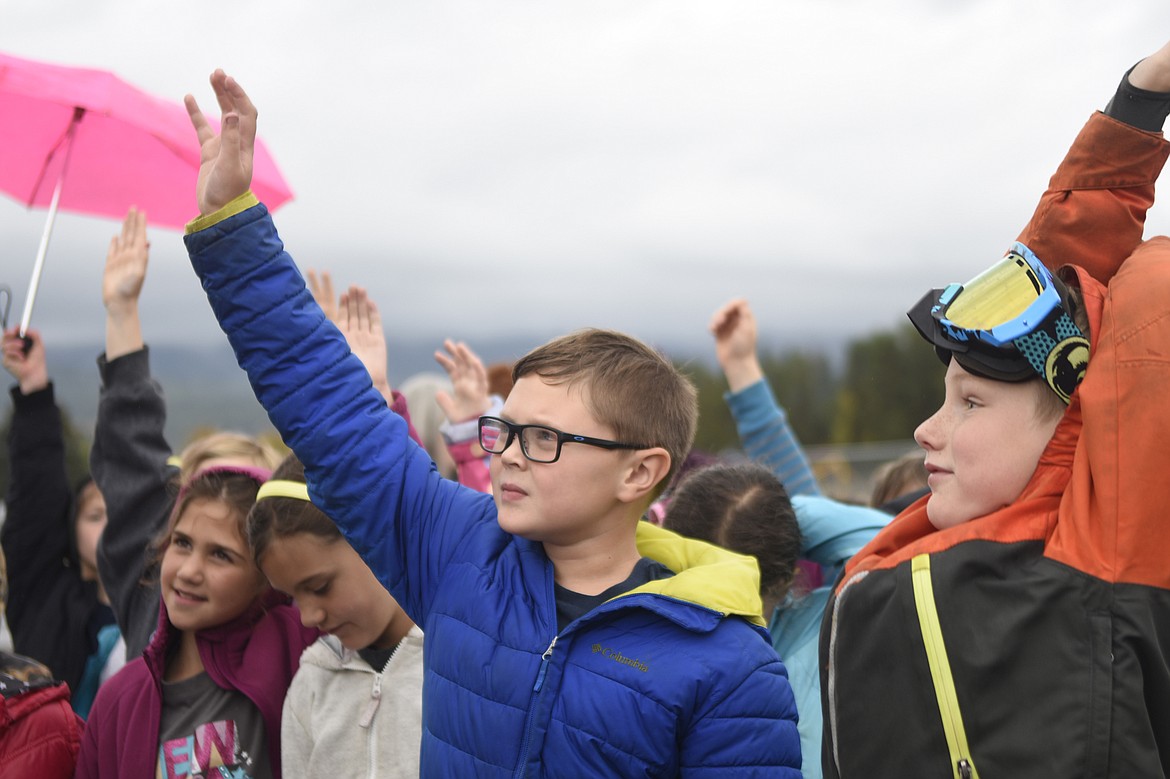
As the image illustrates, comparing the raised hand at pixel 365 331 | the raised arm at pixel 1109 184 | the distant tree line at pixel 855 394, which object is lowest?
the distant tree line at pixel 855 394

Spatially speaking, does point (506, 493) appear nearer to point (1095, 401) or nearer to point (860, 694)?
point (860, 694)

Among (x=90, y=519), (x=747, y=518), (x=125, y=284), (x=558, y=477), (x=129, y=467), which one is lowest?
(x=90, y=519)

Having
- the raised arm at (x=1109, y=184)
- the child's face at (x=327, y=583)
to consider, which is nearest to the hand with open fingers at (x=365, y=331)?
the child's face at (x=327, y=583)

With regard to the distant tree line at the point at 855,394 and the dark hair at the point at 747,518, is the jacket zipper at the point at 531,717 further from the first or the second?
the distant tree line at the point at 855,394

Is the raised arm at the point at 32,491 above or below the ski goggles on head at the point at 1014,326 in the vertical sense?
below

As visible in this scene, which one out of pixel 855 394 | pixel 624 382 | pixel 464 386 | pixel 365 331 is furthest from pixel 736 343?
pixel 855 394

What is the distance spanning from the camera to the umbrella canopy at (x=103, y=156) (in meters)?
3.67

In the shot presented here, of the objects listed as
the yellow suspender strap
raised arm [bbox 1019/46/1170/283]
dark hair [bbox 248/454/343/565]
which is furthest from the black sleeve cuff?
dark hair [bbox 248/454/343/565]

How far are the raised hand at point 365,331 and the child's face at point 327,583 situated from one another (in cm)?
47

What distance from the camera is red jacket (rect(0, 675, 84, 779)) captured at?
9.11 ft

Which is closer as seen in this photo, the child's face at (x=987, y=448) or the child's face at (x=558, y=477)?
the child's face at (x=987, y=448)

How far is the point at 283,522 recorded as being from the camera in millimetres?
2777

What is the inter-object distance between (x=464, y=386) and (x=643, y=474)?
178cm

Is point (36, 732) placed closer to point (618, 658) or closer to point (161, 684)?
point (161, 684)
